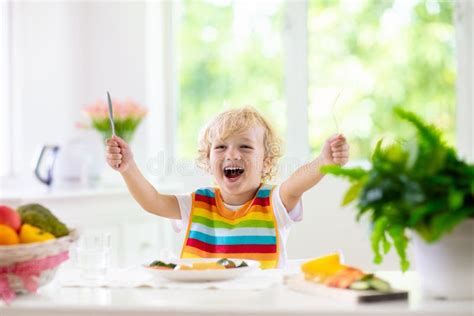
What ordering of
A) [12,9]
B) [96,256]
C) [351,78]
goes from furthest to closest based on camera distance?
[351,78] < [12,9] < [96,256]

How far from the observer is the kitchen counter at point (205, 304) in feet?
4.11

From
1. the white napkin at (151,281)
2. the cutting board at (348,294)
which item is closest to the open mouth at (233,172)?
the white napkin at (151,281)

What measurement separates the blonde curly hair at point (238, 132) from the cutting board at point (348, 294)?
2.96 feet

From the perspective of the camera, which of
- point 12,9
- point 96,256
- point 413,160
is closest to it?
point 413,160

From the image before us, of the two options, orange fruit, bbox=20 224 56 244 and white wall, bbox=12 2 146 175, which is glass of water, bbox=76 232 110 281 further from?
white wall, bbox=12 2 146 175

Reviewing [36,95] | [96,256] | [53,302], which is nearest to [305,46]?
[36,95]

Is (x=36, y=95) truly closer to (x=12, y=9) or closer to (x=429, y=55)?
(x=12, y=9)

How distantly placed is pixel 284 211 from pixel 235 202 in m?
0.16

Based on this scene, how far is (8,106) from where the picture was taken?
3771 mm

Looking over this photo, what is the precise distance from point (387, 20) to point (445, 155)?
2783mm

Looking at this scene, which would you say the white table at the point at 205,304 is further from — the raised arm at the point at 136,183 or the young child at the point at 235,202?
the young child at the point at 235,202

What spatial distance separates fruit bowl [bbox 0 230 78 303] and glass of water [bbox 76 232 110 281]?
0.18 metres

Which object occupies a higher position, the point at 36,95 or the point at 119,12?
the point at 119,12

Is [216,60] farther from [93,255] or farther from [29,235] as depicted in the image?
[29,235]
